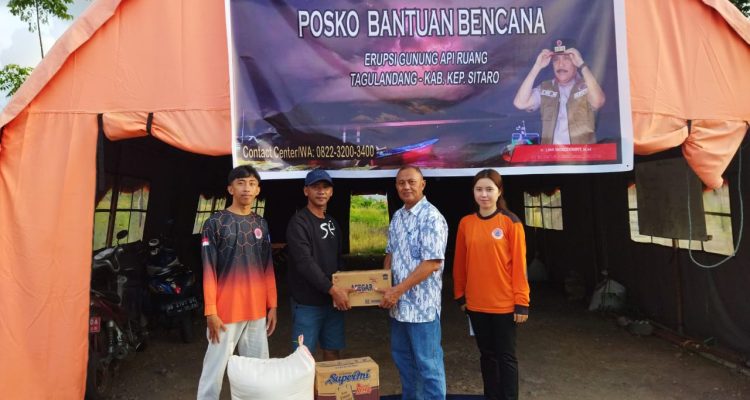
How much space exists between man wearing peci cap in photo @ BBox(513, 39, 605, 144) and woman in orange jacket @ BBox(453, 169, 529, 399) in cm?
71

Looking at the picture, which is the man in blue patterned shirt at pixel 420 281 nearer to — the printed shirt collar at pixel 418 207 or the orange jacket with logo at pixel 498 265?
the printed shirt collar at pixel 418 207

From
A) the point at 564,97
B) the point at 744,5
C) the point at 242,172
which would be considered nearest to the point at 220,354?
the point at 242,172

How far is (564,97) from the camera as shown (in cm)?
362

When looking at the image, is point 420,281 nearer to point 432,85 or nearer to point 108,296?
point 432,85

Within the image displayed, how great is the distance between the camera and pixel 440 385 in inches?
124

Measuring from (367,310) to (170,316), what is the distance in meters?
2.81

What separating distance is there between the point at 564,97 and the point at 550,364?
106 inches

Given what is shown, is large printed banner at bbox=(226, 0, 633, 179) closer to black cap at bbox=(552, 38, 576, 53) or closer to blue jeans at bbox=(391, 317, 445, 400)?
black cap at bbox=(552, 38, 576, 53)

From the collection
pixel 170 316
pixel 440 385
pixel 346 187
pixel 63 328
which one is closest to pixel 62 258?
pixel 63 328

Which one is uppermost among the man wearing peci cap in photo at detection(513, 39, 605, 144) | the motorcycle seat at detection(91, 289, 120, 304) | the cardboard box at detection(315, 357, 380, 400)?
the man wearing peci cap in photo at detection(513, 39, 605, 144)

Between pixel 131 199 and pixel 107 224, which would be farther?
pixel 131 199

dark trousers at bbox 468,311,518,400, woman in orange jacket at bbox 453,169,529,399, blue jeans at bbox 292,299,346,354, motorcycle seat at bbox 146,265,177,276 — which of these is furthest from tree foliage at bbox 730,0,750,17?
motorcycle seat at bbox 146,265,177,276

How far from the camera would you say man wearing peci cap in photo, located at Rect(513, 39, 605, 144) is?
3.60 meters

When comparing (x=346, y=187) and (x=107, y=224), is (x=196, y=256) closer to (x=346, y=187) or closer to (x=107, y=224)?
(x=107, y=224)
